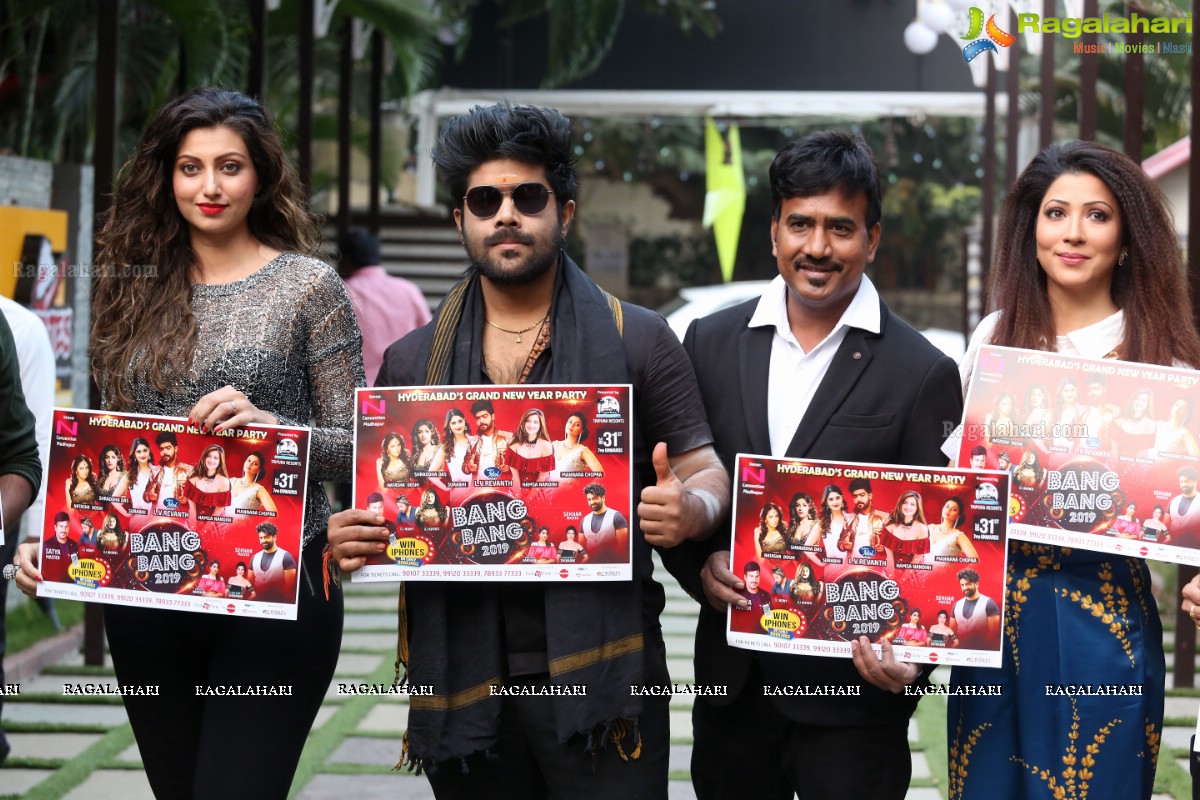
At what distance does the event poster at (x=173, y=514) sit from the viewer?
2.98 meters

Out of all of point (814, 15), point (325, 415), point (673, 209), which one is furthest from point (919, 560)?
point (673, 209)

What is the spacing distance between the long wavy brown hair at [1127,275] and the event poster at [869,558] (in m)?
0.51

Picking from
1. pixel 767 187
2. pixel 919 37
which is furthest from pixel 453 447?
pixel 767 187

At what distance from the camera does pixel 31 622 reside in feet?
24.0

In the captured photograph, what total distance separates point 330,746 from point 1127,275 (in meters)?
3.64

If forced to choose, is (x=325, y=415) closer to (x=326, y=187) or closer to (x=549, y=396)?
(x=549, y=396)

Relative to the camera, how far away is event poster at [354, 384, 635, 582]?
2863mm

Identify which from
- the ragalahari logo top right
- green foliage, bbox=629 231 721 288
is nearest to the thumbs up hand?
the ragalahari logo top right

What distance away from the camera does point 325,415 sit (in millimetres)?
3141

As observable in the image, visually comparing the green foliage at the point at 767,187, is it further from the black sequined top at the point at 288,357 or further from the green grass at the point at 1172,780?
the black sequined top at the point at 288,357

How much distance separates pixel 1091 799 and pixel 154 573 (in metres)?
2.02

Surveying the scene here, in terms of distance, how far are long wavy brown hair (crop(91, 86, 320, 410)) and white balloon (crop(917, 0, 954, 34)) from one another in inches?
325

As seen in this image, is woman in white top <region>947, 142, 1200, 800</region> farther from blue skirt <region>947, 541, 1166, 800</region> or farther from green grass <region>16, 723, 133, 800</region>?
green grass <region>16, 723, 133, 800</region>

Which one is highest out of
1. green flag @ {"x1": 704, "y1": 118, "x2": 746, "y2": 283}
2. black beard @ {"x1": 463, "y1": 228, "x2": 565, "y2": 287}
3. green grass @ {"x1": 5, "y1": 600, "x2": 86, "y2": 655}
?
green flag @ {"x1": 704, "y1": 118, "x2": 746, "y2": 283}
